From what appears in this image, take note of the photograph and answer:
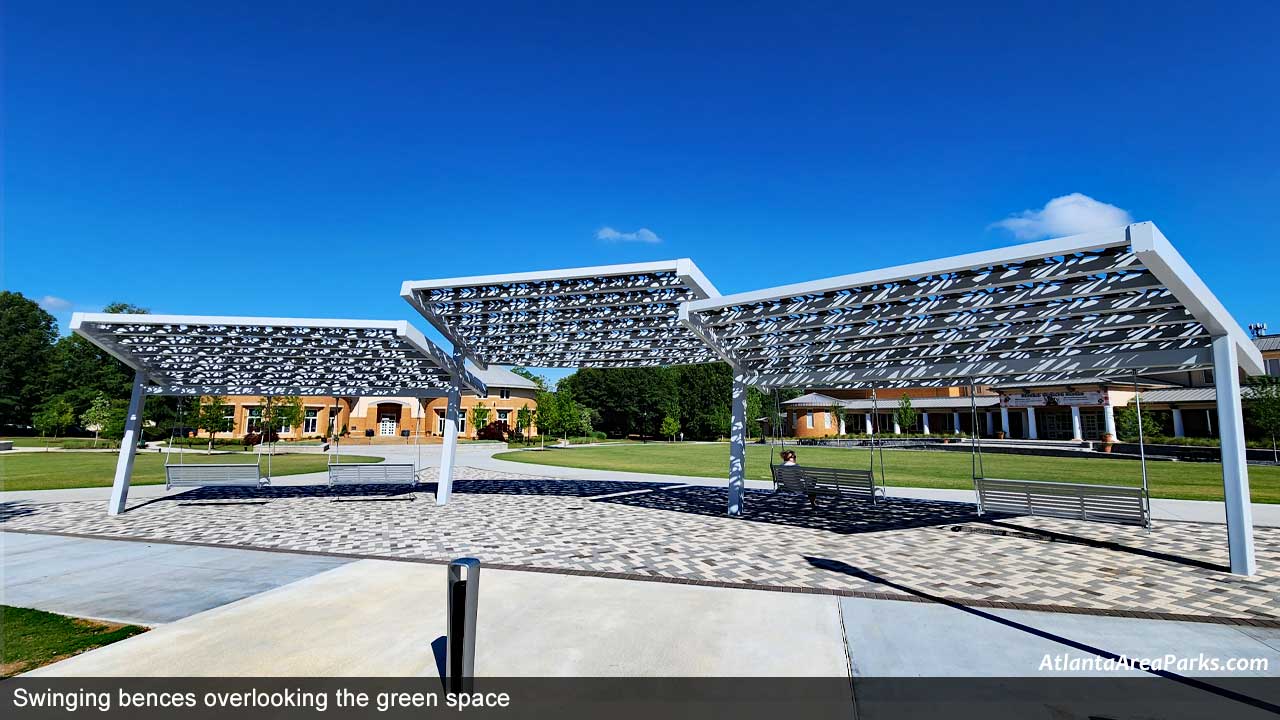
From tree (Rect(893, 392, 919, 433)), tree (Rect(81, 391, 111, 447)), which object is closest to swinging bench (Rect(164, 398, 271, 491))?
tree (Rect(81, 391, 111, 447))

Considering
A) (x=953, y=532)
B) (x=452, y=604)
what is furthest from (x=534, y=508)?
(x=452, y=604)

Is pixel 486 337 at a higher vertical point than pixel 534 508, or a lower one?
higher

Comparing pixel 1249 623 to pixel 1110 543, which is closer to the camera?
pixel 1249 623

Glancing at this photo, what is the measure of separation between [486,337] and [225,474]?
753cm

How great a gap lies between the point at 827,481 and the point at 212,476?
51.1ft

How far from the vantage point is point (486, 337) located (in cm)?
1608

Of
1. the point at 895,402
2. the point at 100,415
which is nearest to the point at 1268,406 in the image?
the point at 895,402

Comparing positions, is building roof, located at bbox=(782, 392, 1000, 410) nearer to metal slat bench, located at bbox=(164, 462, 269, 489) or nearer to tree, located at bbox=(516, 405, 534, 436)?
tree, located at bbox=(516, 405, 534, 436)

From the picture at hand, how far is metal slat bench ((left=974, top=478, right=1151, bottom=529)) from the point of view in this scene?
9.47 meters

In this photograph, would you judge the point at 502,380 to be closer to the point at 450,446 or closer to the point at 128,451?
the point at 450,446

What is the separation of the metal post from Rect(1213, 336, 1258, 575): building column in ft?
32.1

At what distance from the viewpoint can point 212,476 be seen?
49.3 ft

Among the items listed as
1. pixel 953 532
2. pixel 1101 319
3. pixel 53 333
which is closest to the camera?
pixel 1101 319

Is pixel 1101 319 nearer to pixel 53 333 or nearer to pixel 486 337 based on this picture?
pixel 486 337
